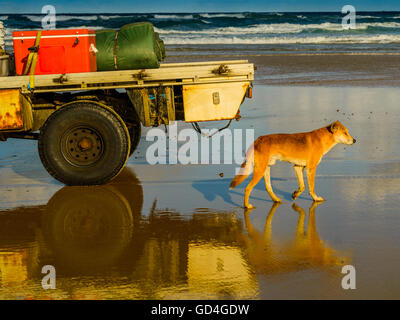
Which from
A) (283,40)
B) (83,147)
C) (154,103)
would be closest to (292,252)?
(154,103)

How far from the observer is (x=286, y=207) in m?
7.82

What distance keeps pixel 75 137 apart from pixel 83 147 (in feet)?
0.53

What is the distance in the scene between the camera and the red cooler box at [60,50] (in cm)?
837

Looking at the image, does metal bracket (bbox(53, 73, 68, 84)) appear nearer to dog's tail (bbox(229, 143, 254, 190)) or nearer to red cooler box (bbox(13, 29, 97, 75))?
red cooler box (bbox(13, 29, 97, 75))

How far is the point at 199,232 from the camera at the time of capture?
6.91 metres

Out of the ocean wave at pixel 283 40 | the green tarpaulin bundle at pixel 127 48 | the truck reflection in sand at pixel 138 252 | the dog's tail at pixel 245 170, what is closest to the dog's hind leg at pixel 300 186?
the truck reflection in sand at pixel 138 252

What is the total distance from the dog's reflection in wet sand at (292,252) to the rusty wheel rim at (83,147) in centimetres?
256

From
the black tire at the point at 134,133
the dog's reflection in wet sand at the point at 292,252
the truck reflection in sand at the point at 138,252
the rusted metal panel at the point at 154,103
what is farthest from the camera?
the black tire at the point at 134,133

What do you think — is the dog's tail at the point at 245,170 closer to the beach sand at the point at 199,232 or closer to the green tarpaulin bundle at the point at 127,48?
the beach sand at the point at 199,232

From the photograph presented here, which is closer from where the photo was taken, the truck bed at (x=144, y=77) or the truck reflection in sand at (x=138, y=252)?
the truck reflection in sand at (x=138, y=252)

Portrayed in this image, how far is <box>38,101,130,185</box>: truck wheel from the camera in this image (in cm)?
868

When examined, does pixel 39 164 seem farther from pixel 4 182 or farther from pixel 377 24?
pixel 377 24
